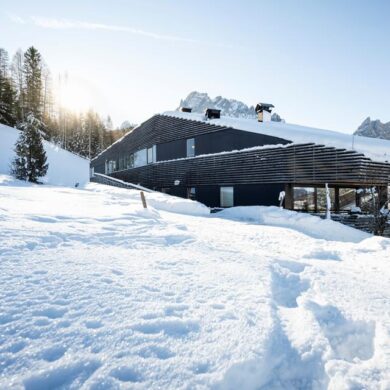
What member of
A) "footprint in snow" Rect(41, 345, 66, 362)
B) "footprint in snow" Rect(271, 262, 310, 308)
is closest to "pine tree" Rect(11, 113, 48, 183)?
"footprint in snow" Rect(271, 262, 310, 308)

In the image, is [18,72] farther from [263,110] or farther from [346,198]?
[346,198]

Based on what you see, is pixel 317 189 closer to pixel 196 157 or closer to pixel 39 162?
pixel 196 157

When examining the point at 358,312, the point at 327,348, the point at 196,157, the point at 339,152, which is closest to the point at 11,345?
the point at 327,348

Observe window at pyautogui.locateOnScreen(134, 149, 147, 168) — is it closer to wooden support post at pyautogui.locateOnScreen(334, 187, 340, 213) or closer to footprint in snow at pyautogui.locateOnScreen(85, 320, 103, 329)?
wooden support post at pyautogui.locateOnScreen(334, 187, 340, 213)

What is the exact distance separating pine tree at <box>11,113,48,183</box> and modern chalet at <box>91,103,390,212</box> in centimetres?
809

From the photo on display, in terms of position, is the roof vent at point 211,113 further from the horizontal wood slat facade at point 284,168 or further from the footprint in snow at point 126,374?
the footprint in snow at point 126,374

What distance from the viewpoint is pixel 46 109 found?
159ft

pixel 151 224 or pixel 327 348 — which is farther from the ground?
pixel 151 224

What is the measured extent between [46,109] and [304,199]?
153ft

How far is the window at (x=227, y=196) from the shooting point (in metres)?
17.2

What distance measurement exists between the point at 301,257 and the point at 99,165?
35.2 metres

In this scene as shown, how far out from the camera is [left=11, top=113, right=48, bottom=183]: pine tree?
64.0ft

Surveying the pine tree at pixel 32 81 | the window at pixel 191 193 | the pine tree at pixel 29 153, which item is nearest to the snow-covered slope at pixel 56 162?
the pine tree at pixel 29 153

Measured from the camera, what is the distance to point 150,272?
163 inches
